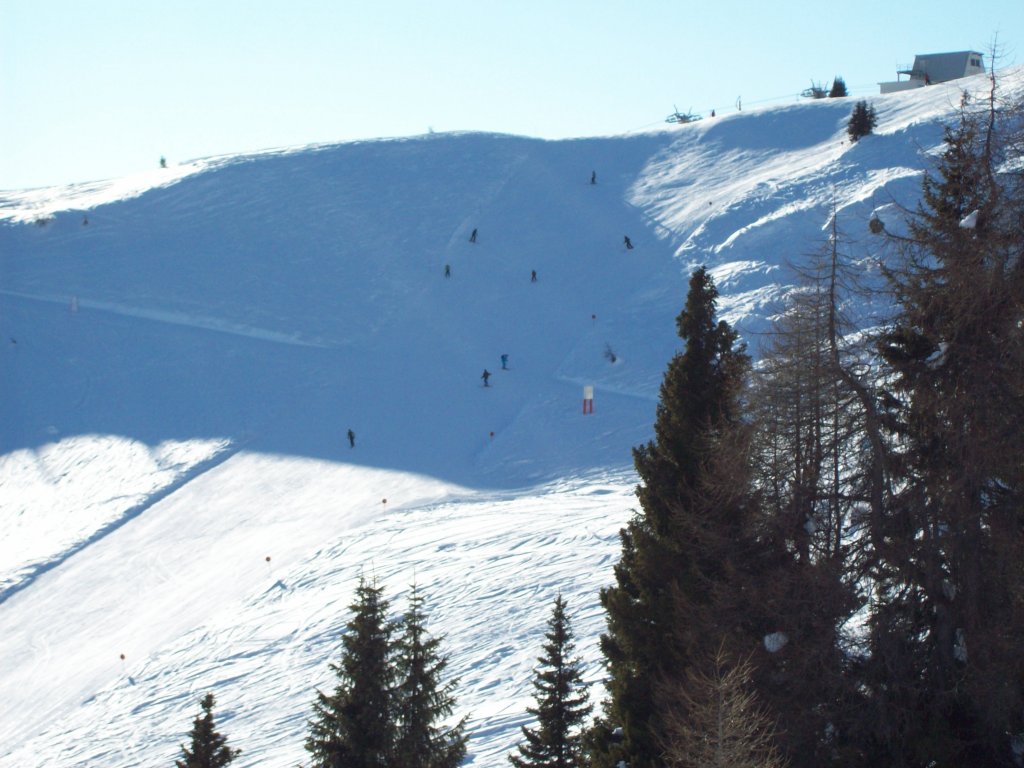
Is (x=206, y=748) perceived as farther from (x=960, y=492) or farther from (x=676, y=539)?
(x=960, y=492)

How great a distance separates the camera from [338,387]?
41.6 m

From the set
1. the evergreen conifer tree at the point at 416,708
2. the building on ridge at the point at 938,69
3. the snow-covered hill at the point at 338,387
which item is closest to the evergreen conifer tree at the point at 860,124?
the snow-covered hill at the point at 338,387

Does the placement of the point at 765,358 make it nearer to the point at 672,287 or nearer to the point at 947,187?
the point at 947,187

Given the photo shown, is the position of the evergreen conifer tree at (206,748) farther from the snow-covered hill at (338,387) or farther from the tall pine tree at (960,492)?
the tall pine tree at (960,492)

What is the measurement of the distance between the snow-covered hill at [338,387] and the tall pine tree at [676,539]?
5.08 metres

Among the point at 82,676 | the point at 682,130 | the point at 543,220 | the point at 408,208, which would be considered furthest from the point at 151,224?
the point at 82,676

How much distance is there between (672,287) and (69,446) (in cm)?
2366

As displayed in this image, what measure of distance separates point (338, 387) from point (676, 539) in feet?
99.6

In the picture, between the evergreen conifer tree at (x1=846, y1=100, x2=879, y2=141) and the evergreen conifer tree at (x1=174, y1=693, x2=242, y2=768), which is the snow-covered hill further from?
the evergreen conifer tree at (x1=174, y1=693, x2=242, y2=768)

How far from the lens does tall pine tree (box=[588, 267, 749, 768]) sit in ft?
38.9

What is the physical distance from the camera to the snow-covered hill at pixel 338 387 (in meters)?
23.3

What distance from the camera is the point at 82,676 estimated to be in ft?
81.8

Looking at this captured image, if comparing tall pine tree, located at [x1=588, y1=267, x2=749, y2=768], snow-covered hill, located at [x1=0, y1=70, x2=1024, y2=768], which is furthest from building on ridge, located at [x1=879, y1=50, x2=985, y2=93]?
tall pine tree, located at [x1=588, y1=267, x2=749, y2=768]

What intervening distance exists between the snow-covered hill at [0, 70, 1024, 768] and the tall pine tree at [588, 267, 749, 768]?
5.08 meters
